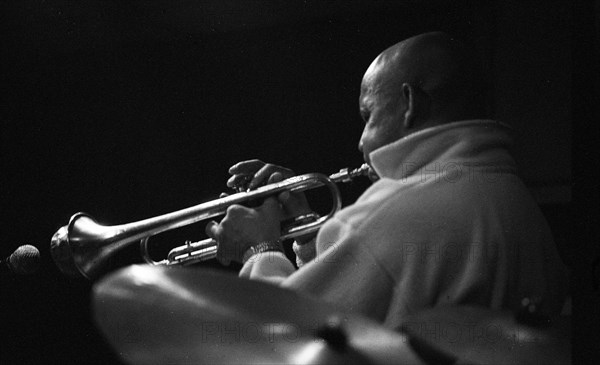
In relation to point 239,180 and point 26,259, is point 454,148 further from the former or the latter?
point 26,259

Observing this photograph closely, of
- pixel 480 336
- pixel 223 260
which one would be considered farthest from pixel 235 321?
pixel 223 260

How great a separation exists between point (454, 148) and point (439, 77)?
134mm

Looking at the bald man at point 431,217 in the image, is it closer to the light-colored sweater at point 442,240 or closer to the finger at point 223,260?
the light-colored sweater at point 442,240

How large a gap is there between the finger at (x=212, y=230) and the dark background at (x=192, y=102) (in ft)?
0.21

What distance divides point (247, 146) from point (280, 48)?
8.0 inches

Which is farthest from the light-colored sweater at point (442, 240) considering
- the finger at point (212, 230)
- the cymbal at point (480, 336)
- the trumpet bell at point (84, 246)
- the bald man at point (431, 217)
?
the trumpet bell at point (84, 246)

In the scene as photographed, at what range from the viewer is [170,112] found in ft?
5.42

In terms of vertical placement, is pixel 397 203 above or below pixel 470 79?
below

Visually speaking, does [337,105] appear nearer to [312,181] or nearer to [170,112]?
[312,181]

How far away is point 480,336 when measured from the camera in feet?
3.79

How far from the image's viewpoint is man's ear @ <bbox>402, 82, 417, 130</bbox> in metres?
1.44

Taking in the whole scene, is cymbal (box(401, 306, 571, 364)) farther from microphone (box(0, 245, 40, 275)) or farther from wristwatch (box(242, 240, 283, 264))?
microphone (box(0, 245, 40, 275))

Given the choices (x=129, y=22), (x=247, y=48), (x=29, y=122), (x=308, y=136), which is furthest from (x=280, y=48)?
(x=29, y=122)

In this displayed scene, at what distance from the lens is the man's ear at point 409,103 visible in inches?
56.8
